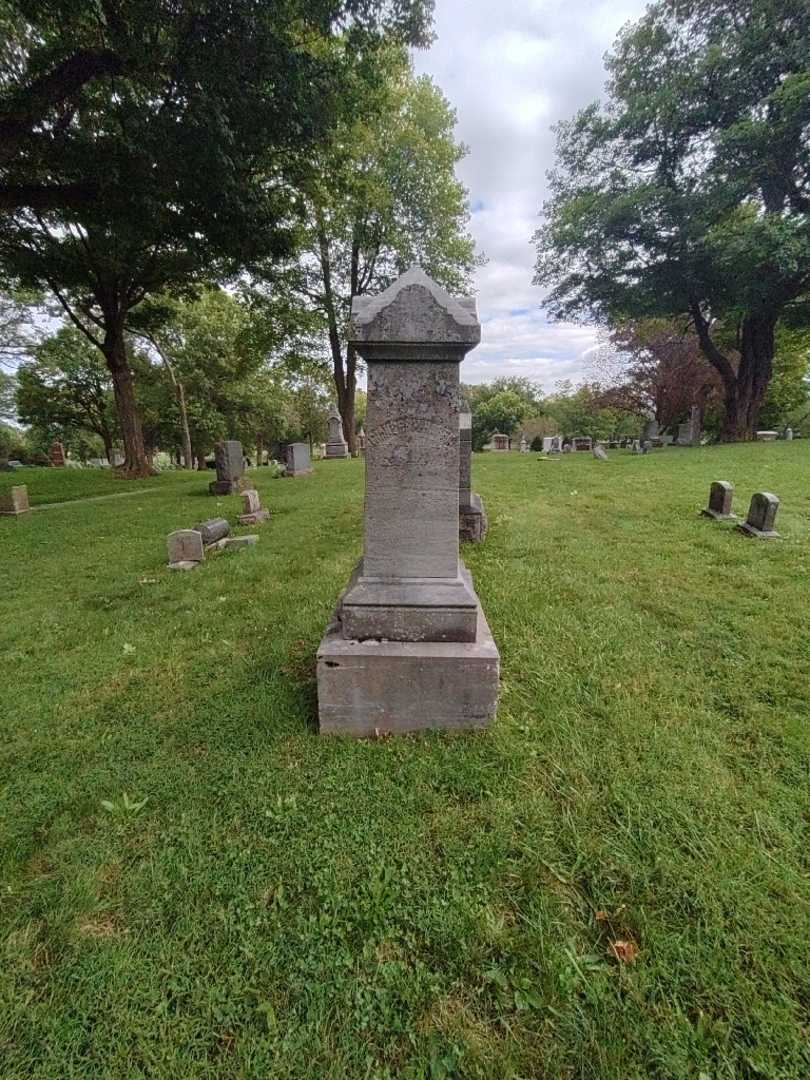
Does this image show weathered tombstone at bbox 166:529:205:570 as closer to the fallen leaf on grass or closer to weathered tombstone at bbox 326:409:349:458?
the fallen leaf on grass

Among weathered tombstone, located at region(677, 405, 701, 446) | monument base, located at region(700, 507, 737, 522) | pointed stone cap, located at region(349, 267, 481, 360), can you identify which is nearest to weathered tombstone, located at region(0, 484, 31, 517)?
pointed stone cap, located at region(349, 267, 481, 360)

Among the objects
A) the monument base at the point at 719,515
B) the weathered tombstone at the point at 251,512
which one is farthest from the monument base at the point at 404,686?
the weathered tombstone at the point at 251,512

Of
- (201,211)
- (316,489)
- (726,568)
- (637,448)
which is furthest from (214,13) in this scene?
(637,448)

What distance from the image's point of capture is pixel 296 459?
46.6ft

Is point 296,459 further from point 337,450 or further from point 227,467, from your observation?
point 337,450

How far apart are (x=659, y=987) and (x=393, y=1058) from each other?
81 centimetres

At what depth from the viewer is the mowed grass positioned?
1.23 meters

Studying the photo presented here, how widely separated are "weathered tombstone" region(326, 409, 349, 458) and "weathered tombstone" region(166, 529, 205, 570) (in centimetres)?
1495

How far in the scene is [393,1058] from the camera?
3.92 ft

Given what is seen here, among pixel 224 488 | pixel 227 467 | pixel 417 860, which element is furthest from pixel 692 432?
pixel 417 860

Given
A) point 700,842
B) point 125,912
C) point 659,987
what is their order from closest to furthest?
point 659,987 → point 125,912 → point 700,842

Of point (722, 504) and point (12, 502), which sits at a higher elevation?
point (722, 504)

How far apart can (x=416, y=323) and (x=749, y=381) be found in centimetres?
2186

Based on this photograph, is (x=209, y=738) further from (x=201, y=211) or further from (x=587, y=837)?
(x=201, y=211)
